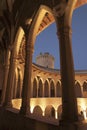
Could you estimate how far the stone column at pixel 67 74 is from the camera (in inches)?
177

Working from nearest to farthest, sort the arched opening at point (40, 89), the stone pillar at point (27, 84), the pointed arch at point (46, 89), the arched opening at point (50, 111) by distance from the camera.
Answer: the stone pillar at point (27, 84), the arched opening at point (50, 111), the arched opening at point (40, 89), the pointed arch at point (46, 89)

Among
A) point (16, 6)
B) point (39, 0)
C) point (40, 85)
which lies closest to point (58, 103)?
point (40, 85)

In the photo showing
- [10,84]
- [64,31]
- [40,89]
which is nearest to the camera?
[64,31]

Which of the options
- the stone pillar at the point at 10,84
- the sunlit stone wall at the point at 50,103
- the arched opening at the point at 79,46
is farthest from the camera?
the arched opening at the point at 79,46

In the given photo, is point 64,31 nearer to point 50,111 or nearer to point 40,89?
point 40,89

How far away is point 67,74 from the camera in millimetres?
4949

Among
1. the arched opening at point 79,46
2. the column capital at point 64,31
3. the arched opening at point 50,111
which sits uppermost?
the arched opening at point 79,46

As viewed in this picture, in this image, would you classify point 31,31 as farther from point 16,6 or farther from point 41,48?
point 41,48

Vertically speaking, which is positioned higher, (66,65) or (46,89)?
(66,65)

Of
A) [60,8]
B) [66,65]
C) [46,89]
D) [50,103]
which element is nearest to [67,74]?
[66,65]

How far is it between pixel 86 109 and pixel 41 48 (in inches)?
3555

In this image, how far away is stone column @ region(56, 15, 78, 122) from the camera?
4.50m

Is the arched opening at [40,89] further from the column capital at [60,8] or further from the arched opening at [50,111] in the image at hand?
the column capital at [60,8]

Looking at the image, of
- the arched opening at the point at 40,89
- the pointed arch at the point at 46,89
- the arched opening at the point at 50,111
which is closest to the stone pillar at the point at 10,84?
the arched opening at the point at 40,89
